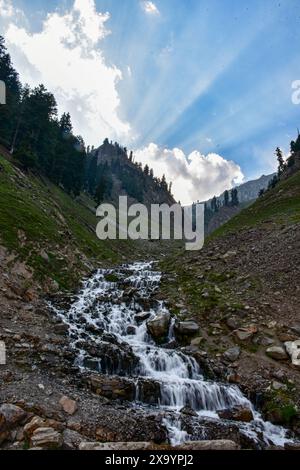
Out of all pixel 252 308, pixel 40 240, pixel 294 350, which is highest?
pixel 40 240

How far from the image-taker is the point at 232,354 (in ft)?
61.1

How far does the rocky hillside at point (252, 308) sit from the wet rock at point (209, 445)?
4.30m

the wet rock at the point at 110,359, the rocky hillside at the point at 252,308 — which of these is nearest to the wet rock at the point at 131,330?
the wet rock at the point at 110,359

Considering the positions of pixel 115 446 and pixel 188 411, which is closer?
pixel 115 446

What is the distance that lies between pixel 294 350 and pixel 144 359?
8117 mm

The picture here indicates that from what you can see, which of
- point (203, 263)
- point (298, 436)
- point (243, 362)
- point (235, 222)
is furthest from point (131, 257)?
point (298, 436)

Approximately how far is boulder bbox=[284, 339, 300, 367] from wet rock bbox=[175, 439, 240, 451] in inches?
292

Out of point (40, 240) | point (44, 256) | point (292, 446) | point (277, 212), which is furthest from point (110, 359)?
point (277, 212)

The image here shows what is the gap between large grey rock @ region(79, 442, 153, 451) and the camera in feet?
33.5

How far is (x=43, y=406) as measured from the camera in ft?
38.8

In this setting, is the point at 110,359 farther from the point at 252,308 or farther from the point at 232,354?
the point at 252,308

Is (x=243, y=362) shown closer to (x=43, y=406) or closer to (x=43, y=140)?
(x=43, y=406)

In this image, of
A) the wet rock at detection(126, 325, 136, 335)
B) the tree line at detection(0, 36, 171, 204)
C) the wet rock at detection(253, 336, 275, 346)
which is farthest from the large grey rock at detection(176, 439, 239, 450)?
the tree line at detection(0, 36, 171, 204)

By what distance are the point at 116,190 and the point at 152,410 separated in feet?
504
